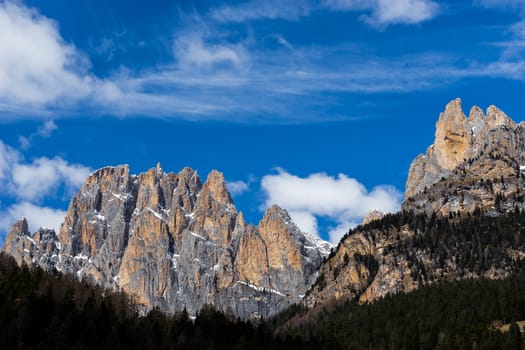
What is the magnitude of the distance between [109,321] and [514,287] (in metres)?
97.7

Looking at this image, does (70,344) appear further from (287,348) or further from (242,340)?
(287,348)

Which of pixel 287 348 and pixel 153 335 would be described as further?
pixel 287 348

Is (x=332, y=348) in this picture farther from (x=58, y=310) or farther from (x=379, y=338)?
(x=58, y=310)

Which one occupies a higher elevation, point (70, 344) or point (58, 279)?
point (58, 279)

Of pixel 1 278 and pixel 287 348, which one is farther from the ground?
pixel 1 278

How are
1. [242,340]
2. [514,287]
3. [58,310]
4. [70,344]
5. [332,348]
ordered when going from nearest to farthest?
[70,344] < [58,310] < [242,340] < [332,348] < [514,287]

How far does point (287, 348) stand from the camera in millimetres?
160250

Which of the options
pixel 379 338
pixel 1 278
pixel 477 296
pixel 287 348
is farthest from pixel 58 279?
pixel 477 296

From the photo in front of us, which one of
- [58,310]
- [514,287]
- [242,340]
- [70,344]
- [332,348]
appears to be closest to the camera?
[70,344]

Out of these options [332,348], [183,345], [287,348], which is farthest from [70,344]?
[332,348]

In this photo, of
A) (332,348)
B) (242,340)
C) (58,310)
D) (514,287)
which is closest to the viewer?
(58,310)

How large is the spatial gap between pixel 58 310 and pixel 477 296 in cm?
10067

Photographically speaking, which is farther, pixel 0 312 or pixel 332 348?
pixel 332 348

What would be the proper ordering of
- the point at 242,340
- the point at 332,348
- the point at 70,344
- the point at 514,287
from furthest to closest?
1. the point at 514,287
2. the point at 332,348
3. the point at 242,340
4. the point at 70,344
